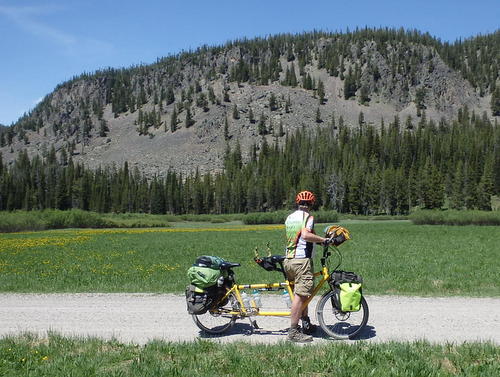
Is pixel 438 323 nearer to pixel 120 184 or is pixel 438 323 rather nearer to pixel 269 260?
pixel 269 260

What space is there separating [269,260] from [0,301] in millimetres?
8736

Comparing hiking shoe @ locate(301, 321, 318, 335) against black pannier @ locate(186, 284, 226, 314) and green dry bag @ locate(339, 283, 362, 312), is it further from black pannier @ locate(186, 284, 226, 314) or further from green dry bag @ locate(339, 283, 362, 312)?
black pannier @ locate(186, 284, 226, 314)

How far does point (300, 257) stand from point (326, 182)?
138 metres

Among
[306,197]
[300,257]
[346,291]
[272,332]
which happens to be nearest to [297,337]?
[272,332]

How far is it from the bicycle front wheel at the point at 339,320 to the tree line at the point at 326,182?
409 feet

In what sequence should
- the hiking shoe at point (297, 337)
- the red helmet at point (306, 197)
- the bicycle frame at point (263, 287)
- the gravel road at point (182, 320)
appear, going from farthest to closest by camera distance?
the bicycle frame at point (263, 287), the gravel road at point (182, 320), the red helmet at point (306, 197), the hiking shoe at point (297, 337)

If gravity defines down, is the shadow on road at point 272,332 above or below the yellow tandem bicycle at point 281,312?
below

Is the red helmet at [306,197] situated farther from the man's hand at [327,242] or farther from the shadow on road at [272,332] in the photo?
the shadow on road at [272,332]

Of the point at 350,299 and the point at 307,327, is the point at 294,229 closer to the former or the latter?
the point at 350,299

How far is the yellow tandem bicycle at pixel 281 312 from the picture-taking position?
8992mm

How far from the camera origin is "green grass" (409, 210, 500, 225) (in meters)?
69.5

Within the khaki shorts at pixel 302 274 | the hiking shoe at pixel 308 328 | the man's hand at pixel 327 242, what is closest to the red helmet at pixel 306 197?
the man's hand at pixel 327 242

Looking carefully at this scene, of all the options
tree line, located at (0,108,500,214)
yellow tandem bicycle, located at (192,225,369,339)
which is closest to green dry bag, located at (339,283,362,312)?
yellow tandem bicycle, located at (192,225,369,339)

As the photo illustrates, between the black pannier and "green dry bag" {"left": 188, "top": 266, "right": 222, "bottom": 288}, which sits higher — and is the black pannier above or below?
below
